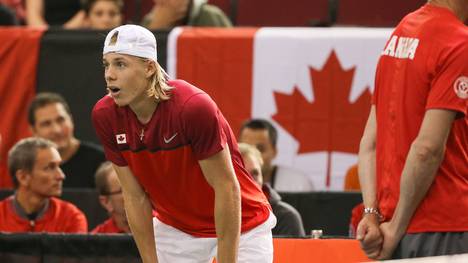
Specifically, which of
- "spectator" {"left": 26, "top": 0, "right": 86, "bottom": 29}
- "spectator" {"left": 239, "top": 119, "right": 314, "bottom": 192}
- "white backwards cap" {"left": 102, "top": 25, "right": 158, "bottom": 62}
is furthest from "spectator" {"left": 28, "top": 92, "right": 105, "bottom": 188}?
"white backwards cap" {"left": 102, "top": 25, "right": 158, "bottom": 62}

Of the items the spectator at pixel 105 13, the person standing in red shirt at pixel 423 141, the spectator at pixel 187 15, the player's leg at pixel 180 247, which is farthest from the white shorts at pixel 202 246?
the spectator at pixel 105 13

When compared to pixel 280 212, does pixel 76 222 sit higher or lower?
lower

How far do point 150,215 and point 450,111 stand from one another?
157cm

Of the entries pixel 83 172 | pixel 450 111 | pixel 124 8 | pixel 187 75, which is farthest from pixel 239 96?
pixel 450 111

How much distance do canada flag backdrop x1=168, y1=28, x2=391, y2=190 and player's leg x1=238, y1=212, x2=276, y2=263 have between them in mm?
3203

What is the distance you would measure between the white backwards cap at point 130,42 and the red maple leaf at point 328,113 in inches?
143

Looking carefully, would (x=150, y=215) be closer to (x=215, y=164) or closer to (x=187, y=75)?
(x=215, y=164)

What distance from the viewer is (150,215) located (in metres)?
4.89

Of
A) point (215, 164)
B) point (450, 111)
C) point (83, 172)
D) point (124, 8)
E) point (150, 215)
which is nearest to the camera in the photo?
point (450, 111)

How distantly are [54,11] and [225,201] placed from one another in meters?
5.56

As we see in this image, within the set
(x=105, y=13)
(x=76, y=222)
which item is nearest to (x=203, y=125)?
(x=76, y=222)

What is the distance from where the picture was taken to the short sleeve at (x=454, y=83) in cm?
375

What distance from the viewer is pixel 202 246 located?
4879 millimetres

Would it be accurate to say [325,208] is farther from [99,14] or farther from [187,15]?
[99,14]
